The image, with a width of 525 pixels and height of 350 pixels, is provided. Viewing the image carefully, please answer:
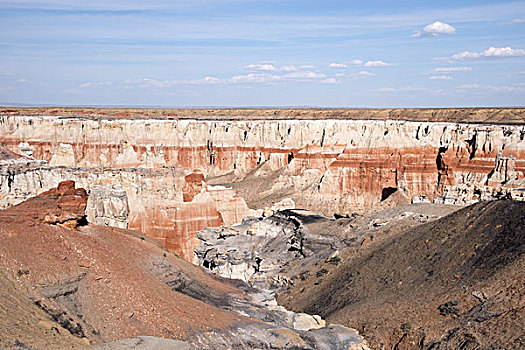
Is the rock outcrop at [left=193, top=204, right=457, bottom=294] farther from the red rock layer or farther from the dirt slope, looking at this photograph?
the red rock layer

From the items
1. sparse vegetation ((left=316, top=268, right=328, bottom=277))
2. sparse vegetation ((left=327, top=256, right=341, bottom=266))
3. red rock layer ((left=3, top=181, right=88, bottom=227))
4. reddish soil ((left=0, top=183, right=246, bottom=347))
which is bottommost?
sparse vegetation ((left=316, top=268, right=328, bottom=277))

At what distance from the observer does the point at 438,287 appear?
19641 mm

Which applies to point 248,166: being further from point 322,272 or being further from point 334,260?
point 322,272

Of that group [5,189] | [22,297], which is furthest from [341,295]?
[5,189]

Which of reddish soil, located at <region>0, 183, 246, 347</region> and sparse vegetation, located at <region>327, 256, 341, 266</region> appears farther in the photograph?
sparse vegetation, located at <region>327, 256, 341, 266</region>

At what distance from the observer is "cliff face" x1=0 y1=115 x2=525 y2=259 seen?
30.8 metres

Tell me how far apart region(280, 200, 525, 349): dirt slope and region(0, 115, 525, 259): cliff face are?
9277mm

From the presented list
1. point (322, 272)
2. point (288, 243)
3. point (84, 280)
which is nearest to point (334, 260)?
point (322, 272)

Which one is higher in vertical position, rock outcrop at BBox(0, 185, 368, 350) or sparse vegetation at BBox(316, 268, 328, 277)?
rock outcrop at BBox(0, 185, 368, 350)

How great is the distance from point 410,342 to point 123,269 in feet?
28.4

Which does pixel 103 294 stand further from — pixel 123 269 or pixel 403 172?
pixel 403 172

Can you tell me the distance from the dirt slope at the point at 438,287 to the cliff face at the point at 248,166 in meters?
9.28

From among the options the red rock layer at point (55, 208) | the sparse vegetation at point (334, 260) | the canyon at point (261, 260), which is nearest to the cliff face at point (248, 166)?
the canyon at point (261, 260)

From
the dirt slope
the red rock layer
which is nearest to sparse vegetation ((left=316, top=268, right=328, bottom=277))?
the dirt slope
